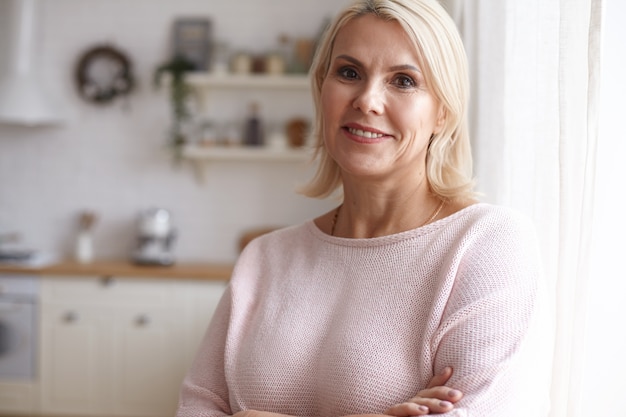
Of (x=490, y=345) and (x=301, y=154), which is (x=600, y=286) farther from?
(x=301, y=154)

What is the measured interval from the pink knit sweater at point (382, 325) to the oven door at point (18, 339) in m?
3.04

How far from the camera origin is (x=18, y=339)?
4.30m

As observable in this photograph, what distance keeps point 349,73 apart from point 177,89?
131 inches

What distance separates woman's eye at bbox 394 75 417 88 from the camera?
4.74 ft

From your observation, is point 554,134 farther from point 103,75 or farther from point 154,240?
point 103,75

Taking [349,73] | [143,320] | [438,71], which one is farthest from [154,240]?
[438,71]

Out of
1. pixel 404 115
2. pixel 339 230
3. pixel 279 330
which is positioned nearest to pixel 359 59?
pixel 404 115

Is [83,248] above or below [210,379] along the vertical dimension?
below

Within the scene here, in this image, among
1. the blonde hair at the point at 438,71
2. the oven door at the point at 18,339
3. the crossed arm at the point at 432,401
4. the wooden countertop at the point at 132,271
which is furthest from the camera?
the oven door at the point at 18,339

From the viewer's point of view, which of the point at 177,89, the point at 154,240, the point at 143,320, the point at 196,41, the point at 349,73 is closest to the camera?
the point at 349,73

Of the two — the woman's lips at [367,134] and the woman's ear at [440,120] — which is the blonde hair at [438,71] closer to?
the woman's ear at [440,120]

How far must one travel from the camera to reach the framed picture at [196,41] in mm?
4793

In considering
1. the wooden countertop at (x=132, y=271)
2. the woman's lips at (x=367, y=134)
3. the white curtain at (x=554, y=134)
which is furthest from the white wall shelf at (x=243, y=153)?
the woman's lips at (x=367, y=134)

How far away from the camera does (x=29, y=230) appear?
496 centimetres
